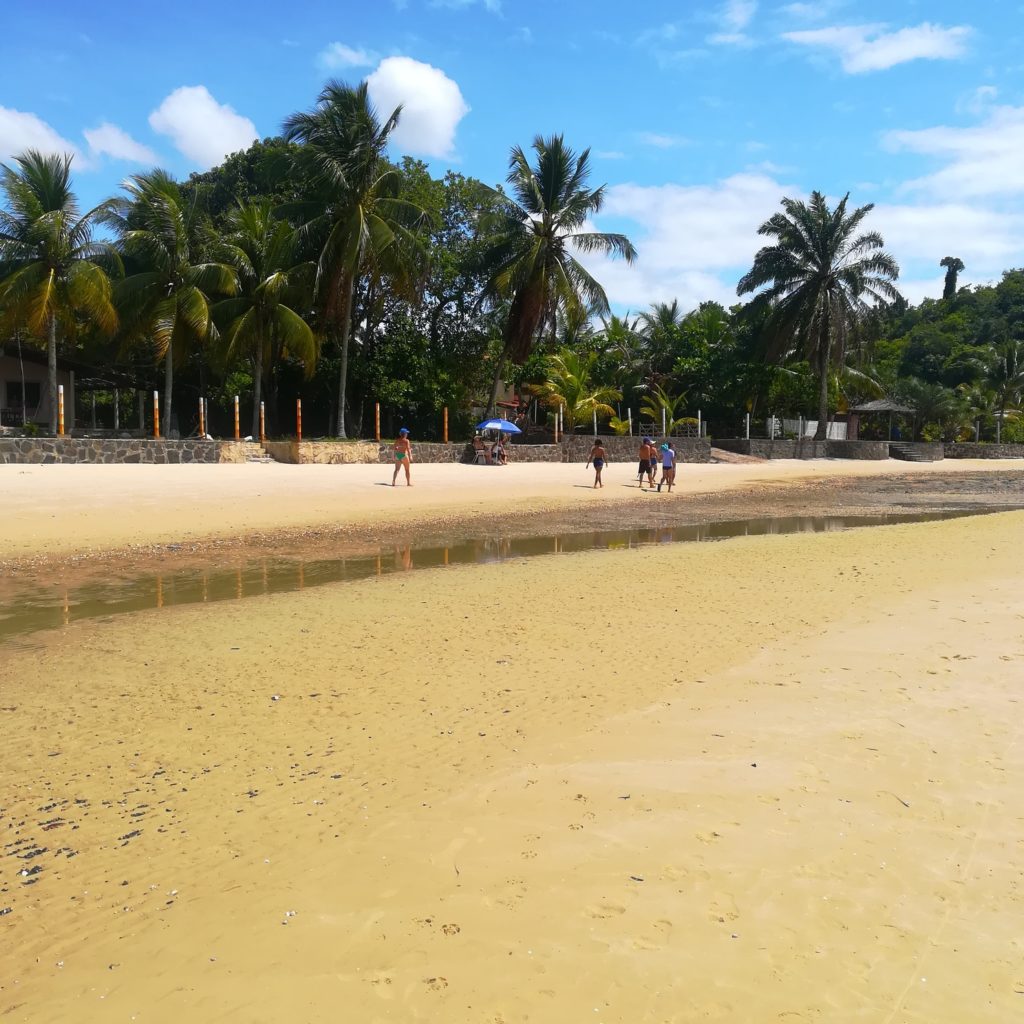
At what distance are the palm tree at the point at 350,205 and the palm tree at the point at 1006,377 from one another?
121ft

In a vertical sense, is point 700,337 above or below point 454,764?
above

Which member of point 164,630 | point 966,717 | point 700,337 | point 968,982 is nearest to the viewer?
point 968,982

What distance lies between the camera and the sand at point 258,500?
12.8 metres

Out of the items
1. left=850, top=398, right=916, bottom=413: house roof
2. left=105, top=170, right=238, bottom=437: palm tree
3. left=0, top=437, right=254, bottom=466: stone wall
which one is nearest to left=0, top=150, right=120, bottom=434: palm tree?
left=105, top=170, right=238, bottom=437: palm tree

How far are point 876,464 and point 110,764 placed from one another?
3921 cm

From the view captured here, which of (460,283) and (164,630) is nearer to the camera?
(164,630)

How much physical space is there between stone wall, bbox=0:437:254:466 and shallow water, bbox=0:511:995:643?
12.0m

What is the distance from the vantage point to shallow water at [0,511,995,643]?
25.8ft

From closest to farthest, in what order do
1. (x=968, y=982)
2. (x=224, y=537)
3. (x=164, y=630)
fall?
(x=968, y=982)
(x=164, y=630)
(x=224, y=537)

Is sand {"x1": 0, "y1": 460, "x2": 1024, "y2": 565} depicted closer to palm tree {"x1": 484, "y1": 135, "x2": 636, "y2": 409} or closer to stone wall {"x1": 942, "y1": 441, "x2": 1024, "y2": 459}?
palm tree {"x1": 484, "y1": 135, "x2": 636, "y2": 409}

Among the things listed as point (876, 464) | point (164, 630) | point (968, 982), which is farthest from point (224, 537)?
point (876, 464)

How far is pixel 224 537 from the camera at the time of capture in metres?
12.9

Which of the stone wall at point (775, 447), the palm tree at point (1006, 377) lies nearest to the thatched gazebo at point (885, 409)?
the palm tree at point (1006, 377)

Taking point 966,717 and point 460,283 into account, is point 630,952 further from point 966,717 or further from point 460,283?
point 460,283
